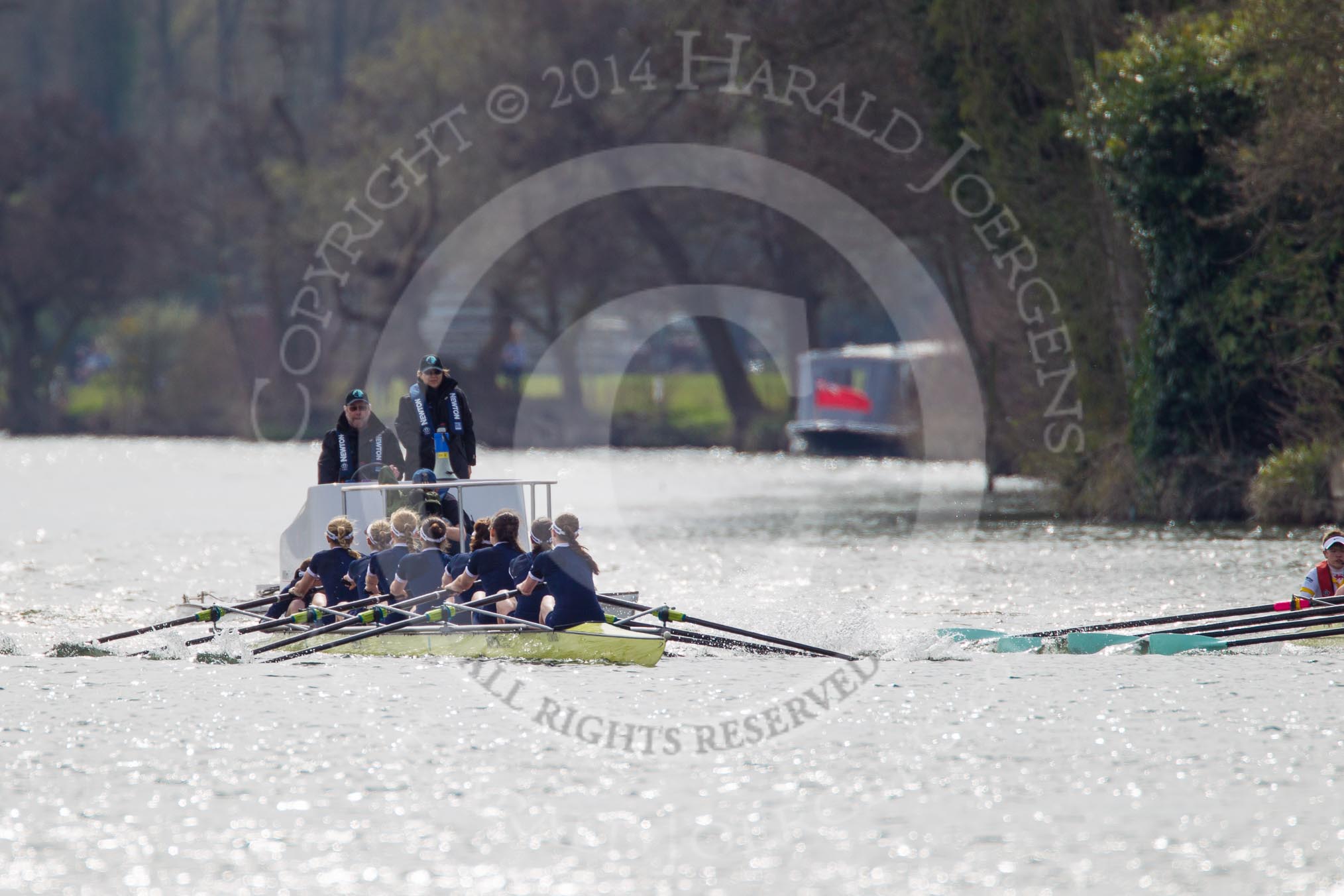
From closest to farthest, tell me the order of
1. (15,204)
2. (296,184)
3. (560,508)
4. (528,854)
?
(528,854), (560,508), (296,184), (15,204)

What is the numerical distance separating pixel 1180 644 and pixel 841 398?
3974 cm

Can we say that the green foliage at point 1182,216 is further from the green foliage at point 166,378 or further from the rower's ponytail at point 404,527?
the green foliage at point 166,378

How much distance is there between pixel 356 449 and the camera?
57.9 ft

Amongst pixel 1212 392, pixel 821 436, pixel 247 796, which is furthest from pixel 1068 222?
pixel 821 436

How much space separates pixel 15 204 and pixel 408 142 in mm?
18400

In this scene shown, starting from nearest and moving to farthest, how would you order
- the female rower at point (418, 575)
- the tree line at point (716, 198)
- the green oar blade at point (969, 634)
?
1. the green oar blade at point (969, 634)
2. the female rower at point (418, 575)
3. the tree line at point (716, 198)

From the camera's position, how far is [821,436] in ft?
178

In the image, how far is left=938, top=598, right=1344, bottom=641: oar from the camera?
573 inches

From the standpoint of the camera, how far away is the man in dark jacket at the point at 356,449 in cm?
1756

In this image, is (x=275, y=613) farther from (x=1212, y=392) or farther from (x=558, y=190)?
(x=558, y=190)

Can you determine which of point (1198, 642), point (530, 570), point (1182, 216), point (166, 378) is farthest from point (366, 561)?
point (166, 378)

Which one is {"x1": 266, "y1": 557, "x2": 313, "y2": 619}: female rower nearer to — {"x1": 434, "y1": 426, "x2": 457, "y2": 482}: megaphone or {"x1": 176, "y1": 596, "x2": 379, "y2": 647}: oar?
{"x1": 176, "y1": 596, "x2": 379, "y2": 647}: oar

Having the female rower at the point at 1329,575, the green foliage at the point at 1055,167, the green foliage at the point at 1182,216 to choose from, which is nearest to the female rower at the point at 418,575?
the female rower at the point at 1329,575

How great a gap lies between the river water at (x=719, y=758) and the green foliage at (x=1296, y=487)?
4.31 metres
